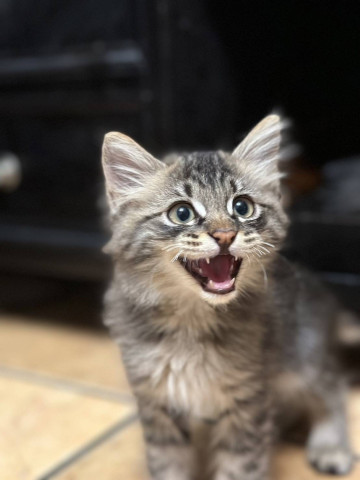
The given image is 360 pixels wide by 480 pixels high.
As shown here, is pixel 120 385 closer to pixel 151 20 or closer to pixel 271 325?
pixel 271 325

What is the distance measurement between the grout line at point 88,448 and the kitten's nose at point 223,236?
587 millimetres

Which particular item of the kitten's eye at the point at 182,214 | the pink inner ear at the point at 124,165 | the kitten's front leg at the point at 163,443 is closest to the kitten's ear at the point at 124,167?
the pink inner ear at the point at 124,165

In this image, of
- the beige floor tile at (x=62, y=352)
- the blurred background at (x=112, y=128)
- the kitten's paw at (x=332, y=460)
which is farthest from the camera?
the beige floor tile at (x=62, y=352)

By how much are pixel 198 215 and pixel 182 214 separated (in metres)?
0.03

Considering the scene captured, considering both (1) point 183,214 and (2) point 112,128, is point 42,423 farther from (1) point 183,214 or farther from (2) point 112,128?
(2) point 112,128

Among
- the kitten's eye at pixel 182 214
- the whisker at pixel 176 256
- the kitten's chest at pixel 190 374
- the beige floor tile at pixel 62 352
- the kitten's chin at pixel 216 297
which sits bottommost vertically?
the beige floor tile at pixel 62 352

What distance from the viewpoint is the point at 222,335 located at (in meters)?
0.99

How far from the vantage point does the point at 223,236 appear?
2.79 feet

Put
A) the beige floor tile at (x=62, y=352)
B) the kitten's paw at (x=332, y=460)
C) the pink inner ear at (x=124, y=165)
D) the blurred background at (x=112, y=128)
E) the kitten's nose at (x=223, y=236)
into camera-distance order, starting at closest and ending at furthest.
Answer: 1. the kitten's nose at (x=223, y=236)
2. the pink inner ear at (x=124, y=165)
3. the kitten's paw at (x=332, y=460)
4. the blurred background at (x=112, y=128)
5. the beige floor tile at (x=62, y=352)

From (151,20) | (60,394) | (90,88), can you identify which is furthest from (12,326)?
(151,20)

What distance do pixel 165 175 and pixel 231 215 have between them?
145mm

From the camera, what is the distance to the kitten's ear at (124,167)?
0.97m

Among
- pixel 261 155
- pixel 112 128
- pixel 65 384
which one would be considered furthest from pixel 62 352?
pixel 261 155

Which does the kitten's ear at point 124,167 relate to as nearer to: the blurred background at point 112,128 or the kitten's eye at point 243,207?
the kitten's eye at point 243,207
